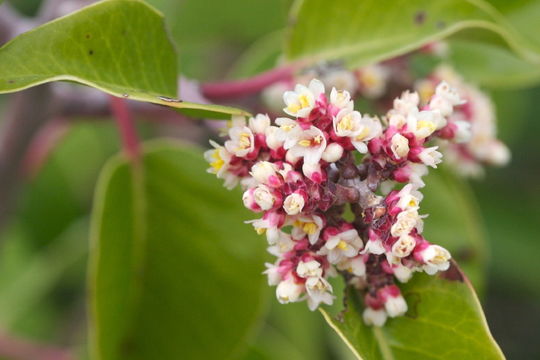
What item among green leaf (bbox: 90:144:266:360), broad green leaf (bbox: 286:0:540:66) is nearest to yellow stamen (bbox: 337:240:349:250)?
broad green leaf (bbox: 286:0:540:66)

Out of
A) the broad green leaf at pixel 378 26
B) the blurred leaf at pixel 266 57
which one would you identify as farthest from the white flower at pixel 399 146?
the blurred leaf at pixel 266 57

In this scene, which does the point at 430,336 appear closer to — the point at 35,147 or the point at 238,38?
the point at 35,147

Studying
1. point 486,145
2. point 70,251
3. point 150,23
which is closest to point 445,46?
point 486,145

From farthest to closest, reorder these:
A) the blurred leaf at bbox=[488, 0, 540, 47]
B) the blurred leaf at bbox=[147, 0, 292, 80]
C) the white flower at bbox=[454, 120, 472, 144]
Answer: the blurred leaf at bbox=[147, 0, 292, 80], the blurred leaf at bbox=[488, 0, 540, 47], the white flower at bbox=[454, 120, 472, 144]

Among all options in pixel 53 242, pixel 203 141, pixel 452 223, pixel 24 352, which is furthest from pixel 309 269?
pixel 203 141

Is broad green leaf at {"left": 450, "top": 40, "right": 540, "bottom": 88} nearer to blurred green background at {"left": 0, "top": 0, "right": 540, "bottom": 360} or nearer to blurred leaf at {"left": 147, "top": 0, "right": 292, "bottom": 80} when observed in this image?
blurred green background at {"left": 0, "top": 0, "right": 540, "bottom": 360}

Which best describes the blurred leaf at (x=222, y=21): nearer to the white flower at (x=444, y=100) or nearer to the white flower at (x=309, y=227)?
the white flower at (x=444, y=100)
